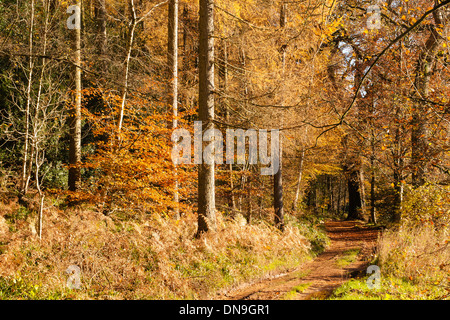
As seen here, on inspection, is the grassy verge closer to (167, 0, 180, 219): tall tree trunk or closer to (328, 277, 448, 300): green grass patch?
(328, 277, 448, 300): green grass patch

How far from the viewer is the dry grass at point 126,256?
18.1 ft

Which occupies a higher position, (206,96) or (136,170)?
(206,96)

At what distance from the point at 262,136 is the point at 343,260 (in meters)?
5.56

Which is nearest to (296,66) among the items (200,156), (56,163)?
(200,156)

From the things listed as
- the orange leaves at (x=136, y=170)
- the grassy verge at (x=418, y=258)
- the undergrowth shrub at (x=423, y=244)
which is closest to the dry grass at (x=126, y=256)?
the orange leaves at (x=136, y=170)

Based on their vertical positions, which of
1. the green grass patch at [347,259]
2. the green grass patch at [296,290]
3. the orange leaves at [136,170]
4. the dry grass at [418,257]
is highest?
the orange leaves at [136,170]

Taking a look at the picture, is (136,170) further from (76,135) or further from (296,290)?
(296,290)

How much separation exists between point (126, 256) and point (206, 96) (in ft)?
14.7

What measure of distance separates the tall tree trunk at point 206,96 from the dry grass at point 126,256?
79 cm

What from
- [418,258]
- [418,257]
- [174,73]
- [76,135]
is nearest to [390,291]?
[418,257]

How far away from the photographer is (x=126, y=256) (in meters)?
6.71

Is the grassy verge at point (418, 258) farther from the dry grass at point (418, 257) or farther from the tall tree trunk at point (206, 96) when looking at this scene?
the tall tree trunk at point (206, 96)

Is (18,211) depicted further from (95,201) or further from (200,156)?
(200,156)
